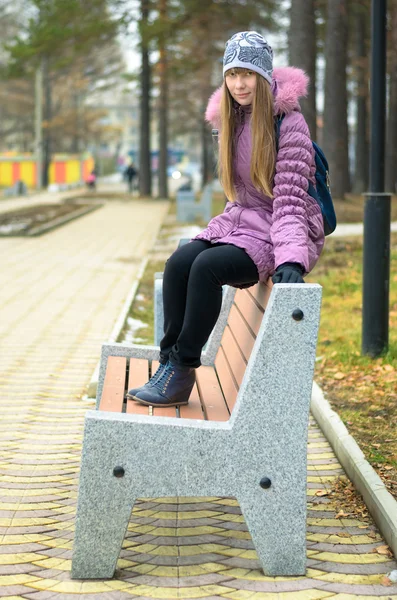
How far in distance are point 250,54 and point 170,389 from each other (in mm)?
1403

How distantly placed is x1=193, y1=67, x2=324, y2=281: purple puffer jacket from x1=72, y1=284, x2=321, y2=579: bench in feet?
1.19

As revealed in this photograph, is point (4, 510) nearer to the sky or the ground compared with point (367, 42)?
nearer to the ground

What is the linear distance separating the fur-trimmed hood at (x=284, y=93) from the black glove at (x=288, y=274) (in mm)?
723

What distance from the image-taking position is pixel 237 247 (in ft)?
12.8

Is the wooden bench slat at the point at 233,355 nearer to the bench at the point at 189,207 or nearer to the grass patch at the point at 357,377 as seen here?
the grass patch at the point at 357,377

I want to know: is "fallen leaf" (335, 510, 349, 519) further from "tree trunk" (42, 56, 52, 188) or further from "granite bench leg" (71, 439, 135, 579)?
"tree trunk" (42, 56, 52, 188)

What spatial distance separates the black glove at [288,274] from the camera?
138 inches

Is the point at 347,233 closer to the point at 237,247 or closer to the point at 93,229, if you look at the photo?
the point at 93,229

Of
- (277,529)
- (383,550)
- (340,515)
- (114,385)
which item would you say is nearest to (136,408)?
(114,385)

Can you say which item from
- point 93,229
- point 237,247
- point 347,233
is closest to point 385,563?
point 237,247

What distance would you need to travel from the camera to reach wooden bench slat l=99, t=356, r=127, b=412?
13.1ft

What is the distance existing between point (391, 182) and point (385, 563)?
94.0 feet

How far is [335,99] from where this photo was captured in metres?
23.2

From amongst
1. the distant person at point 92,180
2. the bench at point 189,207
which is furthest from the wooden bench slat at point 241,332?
the distant person at point 92,180
